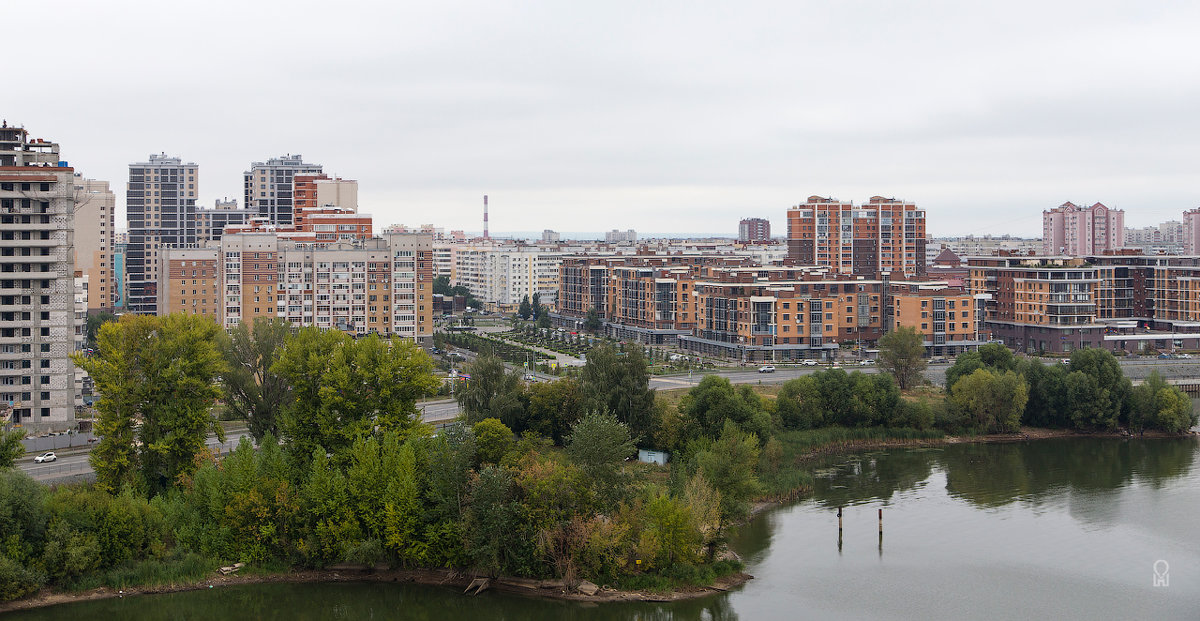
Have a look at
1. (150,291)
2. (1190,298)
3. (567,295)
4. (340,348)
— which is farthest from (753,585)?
(150,291)

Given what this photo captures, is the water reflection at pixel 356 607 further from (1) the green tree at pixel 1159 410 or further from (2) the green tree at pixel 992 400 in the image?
(1) the green tree at pixel 1159 410

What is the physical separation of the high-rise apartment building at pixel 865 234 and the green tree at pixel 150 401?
131ft

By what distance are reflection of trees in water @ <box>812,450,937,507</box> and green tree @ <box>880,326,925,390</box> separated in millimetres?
5020

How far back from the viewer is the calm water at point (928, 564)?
50.0ft

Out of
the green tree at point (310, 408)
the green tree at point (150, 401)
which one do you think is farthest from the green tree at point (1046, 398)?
the green tree at point (150, 401)

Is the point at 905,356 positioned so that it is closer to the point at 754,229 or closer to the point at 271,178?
the point at 271,178

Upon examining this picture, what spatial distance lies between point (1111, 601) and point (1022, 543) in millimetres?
3014

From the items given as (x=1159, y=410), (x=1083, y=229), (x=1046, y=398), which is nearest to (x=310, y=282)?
(x=1046, y=398)

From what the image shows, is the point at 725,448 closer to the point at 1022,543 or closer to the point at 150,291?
the point at 1022,543

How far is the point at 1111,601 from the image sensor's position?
50.7ft

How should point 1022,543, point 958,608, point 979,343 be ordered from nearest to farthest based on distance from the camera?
point 958,608 < point 1022,543 < point 979,343

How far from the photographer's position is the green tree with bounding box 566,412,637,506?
15938mm

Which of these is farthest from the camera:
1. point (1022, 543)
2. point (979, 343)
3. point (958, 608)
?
point (979, 343)

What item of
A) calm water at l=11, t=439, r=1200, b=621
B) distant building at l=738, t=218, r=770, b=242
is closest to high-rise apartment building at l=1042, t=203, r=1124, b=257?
distant building at l=738, t=218, r=770, b=242
